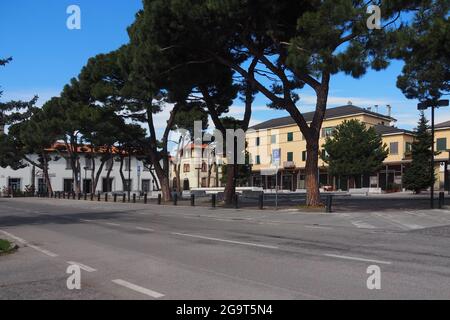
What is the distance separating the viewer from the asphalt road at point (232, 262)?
721cm

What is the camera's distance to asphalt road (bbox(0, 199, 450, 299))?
7207 millimetres

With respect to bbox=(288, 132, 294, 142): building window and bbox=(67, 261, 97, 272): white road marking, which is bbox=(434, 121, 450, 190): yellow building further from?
bbox=(67, 261, 97, 272): white road marking

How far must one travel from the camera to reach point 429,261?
32.3 ft

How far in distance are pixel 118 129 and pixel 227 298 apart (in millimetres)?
33001

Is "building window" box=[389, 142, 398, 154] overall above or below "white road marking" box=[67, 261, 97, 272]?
above

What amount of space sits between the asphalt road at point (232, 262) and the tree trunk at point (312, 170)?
22.7 feet

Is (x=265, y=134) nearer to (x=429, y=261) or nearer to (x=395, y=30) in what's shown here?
(x=395, y=30)

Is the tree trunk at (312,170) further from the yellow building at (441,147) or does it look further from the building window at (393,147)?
the building window at (393,147)

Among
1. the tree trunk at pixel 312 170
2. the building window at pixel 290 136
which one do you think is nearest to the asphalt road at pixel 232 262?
the tree trunk at pixel 312 170

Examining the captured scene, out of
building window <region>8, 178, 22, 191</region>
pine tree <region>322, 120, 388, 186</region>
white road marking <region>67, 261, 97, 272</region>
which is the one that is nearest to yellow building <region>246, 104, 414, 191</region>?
pine tree <region>322, 120, 388, 186</region>

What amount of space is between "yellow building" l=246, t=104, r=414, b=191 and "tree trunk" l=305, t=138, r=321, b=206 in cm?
4100

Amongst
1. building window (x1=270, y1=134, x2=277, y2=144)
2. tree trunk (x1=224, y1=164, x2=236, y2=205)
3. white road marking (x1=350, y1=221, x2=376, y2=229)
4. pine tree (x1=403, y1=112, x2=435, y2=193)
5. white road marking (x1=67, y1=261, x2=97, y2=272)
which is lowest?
white road marking (x1=350, y1=221, x2=376, y2=229)

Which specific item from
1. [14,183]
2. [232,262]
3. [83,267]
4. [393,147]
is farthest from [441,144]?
Answer: [14,183]
